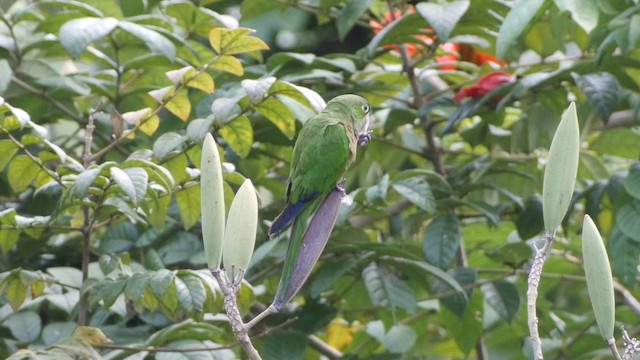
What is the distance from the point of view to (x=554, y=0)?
5.58ft

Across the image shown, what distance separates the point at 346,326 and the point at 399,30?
783mm

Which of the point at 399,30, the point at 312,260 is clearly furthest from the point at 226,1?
the point at 312,260

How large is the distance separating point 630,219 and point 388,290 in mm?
432

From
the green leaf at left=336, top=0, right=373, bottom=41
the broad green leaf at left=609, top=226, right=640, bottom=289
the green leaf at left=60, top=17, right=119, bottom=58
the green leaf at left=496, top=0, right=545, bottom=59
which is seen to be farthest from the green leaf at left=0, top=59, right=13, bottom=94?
the broad green leaf at left=609, top=226, right=640, bottom=289

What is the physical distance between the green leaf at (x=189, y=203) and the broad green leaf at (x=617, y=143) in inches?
35.3

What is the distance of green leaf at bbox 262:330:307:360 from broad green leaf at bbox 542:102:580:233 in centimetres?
97

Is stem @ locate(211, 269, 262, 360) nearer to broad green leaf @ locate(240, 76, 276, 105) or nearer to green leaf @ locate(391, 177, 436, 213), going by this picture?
broad green leaf @ locate(240, 76, 276, 105)

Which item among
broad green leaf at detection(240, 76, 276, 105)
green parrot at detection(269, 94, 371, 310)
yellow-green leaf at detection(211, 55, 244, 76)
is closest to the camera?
green parrot at detection(269, 94, 371, 310)

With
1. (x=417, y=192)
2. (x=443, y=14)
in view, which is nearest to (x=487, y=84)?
(x=443, y=14)

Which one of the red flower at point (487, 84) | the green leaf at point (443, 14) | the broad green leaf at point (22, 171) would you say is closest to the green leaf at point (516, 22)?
the green leaf at point (443, 14)

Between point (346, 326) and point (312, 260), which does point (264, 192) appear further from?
point (312, 260)

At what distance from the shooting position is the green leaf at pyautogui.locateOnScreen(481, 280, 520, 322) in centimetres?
193

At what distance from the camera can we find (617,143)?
7.09 ft

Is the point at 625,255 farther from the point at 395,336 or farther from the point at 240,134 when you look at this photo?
the point at 240,134
